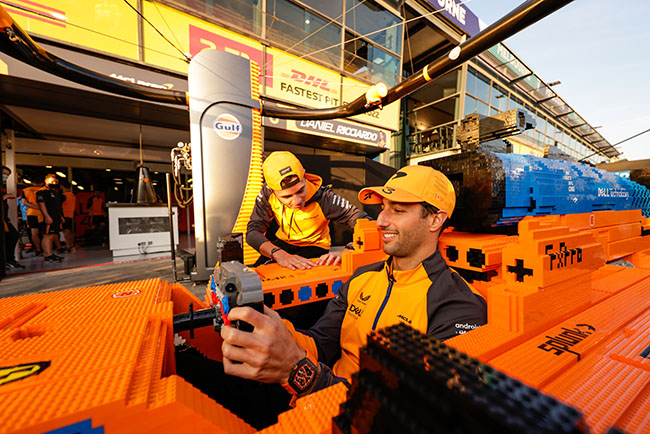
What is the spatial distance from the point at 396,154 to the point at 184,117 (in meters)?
9.17

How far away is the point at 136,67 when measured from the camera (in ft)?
15.3

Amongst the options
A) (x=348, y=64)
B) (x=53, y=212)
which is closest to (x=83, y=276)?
(x=53, y=212)

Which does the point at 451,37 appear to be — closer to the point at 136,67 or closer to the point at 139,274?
the point at 136,67

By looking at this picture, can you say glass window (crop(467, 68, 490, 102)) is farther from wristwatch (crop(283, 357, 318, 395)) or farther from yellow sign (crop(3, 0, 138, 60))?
wristwatch (crop(283, 357, 318, 395))

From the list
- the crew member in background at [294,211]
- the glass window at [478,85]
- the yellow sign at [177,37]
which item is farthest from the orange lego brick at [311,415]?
the glass window at [478,85]

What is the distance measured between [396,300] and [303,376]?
0.59 meters

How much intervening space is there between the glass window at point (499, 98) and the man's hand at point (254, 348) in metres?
14.7

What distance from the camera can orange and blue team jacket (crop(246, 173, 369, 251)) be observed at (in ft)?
8.55

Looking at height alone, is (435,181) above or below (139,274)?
above

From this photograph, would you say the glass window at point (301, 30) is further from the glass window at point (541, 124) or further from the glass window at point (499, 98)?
the glass window at point (541, 124)

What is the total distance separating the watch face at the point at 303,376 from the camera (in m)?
0.87

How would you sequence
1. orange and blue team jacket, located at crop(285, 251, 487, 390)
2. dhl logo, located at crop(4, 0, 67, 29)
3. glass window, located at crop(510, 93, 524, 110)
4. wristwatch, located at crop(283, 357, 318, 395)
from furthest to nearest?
1. glass window, located at crop(510, 93, 524, 110)
2. dhl logo, located at crop(4, 0, 67, 29)
3. orange and blue team jacket, located at crop(285, 251, 487, 390)
4. wristwatch, located at crop(283, 357, 318, 395)

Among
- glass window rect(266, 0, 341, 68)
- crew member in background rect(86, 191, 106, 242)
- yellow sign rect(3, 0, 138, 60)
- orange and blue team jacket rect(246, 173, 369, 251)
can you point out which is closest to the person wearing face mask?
yellow sign rect(3, 0, 138, 60)

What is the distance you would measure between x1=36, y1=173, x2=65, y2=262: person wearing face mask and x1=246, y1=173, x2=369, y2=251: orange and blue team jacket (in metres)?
5.87
